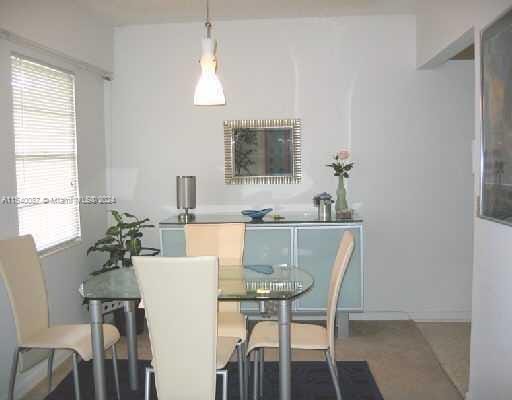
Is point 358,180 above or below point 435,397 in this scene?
above

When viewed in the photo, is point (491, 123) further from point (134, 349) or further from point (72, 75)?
point (72, 75)

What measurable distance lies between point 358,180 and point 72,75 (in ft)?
8.58

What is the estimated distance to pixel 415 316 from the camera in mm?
4992

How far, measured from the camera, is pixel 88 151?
4691mm

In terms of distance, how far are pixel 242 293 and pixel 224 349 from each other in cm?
31

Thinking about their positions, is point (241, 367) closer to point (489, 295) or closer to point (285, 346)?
point (285, 346)

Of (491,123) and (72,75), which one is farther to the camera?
(72,75)

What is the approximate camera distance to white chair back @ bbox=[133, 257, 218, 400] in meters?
2.41

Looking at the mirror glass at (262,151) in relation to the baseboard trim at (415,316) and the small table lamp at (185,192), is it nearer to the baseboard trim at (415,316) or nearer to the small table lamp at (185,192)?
the small table lamp at (185,192)

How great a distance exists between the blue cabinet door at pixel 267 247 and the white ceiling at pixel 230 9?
5.99 feet

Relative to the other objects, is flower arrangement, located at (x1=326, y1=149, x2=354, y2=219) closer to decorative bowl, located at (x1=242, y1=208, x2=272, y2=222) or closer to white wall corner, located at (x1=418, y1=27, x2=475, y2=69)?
decorative bowl, located at (x1=242, y1=208, x2=272, y2=222)

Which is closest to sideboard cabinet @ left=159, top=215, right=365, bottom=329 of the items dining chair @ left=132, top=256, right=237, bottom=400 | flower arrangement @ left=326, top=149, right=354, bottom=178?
flower arrangement @ left=326, top=149, right=354, bottom=178

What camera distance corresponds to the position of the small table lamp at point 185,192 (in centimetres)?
469

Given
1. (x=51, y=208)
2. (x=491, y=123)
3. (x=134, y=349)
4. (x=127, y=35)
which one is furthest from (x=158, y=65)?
(x=491, y=123)
